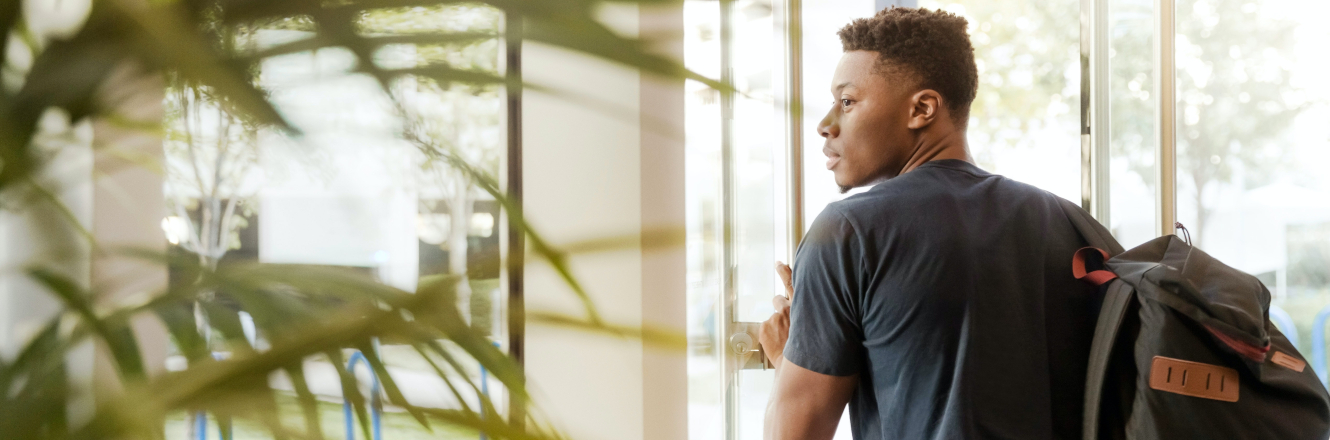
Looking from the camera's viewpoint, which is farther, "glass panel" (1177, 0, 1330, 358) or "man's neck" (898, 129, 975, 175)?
"glass panel" (1177, 0, 1330, 358)

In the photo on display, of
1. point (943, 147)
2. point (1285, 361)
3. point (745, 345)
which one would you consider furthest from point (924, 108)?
point (745, 345)

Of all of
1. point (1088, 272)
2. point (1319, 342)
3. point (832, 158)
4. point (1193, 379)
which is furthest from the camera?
point (1319, 342)

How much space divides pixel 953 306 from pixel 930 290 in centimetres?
4

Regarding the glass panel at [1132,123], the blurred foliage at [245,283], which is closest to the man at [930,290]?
the blurred foliage at [245,283]

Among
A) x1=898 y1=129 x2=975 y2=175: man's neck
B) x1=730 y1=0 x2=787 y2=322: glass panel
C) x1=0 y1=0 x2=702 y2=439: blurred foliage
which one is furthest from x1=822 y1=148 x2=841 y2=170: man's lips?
x1=0 y1=0 x2=702 y2=439: blurred foliage

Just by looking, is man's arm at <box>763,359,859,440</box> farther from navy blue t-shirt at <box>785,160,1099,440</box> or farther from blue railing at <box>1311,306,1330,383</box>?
blue railing at <box>1311,306,1330,383</box>

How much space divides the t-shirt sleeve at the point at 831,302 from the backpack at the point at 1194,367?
354mm

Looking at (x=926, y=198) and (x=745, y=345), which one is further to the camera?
(x=745, y=345)

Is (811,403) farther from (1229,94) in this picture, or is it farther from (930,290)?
(1229,94)

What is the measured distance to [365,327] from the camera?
180 mm

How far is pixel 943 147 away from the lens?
129cm

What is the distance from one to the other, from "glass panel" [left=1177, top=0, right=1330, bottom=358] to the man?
7.02 ft

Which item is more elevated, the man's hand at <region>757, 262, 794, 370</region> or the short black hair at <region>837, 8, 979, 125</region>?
the short black hair at <region>837, 8, 979, 125</region>

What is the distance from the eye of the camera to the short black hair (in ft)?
4.24
